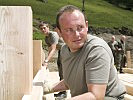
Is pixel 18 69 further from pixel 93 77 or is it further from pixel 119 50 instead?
pixel 119 50

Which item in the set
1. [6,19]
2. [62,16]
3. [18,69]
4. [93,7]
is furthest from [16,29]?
[93,7]

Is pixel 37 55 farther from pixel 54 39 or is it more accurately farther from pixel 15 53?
pixel 54 39

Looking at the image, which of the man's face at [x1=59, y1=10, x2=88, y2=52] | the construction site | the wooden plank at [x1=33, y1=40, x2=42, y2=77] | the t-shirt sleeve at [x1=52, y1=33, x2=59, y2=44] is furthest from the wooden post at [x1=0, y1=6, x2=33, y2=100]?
the t-shirt sleeve at [x1=52, y1=33, x2=59, y2=44]

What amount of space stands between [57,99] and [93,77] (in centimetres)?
Answer: 400

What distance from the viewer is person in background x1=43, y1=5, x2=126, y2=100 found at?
215cm

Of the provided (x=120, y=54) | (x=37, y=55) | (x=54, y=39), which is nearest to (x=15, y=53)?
(x=37, y=55)

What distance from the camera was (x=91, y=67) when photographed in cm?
217

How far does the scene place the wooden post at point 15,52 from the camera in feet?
6.22

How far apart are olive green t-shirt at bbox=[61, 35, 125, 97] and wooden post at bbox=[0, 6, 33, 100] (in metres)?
0.41

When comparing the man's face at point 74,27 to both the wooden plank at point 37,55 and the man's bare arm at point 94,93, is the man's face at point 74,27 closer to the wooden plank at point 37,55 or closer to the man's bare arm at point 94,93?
the man's bare arm at point 94,93

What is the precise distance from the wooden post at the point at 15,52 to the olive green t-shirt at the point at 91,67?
41cm

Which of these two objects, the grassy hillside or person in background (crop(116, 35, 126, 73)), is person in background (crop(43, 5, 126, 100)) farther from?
the grassy hillside

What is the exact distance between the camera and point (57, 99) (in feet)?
20.0

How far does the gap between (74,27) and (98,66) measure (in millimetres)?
280
